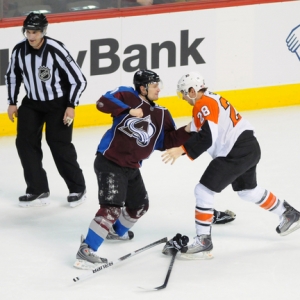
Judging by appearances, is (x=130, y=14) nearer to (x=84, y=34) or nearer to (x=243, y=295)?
(x=84, y=34)

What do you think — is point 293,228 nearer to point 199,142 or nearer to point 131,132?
point 199,142

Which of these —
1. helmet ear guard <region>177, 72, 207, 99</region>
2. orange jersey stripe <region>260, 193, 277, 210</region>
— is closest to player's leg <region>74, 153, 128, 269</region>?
helmet ear guard <region>177, 72, 207, 99</region>

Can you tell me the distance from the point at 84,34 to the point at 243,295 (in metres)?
3.57

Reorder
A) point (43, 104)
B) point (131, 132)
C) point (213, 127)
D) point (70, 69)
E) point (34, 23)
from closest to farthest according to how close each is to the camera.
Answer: point (213, 127) < point (131, 132) < point (34, 23) < point (70, 69) < point (43, 104)

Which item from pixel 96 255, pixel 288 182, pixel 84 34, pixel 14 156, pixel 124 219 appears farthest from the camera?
pixel 84 34

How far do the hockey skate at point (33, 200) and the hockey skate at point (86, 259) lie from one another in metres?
1.19

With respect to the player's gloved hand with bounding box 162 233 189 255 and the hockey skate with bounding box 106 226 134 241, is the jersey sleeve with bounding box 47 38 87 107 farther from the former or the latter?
the player's gloved hand with bounding box 162 233 189 255

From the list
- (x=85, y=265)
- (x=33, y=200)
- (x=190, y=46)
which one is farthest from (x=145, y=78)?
(x=190, y=46)

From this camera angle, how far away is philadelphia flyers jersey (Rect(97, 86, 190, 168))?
482cm

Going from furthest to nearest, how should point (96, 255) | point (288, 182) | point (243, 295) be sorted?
point (288, 182) < point (96, 255) < point (243, 295)

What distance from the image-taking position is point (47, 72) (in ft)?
18.5

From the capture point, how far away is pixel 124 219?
201 inches

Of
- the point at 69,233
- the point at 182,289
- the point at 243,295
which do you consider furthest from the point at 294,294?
the point at 69,233

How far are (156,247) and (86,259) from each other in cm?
54
